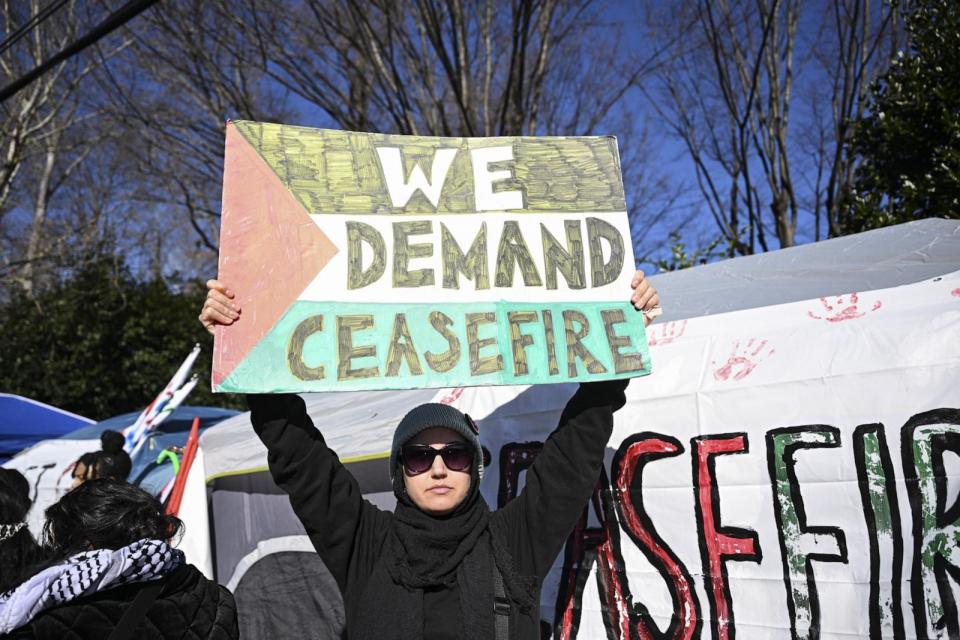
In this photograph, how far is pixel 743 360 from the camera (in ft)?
9.68

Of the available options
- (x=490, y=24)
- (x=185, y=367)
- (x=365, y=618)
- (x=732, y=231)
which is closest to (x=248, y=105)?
(x=490, y=24)

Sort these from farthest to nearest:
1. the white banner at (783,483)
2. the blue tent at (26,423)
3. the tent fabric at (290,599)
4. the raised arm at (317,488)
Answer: the blue tent at (26,423)
the tent fabric at (290,599)
the white banner at (783,483)
the raised arm at (317,488)

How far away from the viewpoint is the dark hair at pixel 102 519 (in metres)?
2.30

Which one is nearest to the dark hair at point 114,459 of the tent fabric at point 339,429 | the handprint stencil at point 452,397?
the tent fabric at point 339,429

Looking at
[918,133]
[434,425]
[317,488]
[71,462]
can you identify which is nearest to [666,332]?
[434,425]

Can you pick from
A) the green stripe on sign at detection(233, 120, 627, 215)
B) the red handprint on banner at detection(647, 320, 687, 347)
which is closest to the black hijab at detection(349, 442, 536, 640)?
the green stripe on sign at detection(233, 120, 627, 215)

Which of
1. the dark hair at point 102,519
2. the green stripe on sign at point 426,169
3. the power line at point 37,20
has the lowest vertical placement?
the dark hair at point 102,519

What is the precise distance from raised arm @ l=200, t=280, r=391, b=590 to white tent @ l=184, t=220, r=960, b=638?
1.22 m

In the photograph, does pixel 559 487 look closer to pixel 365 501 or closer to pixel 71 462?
pixel 365 501

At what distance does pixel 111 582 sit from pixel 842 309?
2.51 m

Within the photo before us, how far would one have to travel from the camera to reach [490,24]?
8.90m

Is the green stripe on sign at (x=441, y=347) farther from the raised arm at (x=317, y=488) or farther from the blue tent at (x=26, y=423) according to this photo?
the blue tent at (x=26, y=423)

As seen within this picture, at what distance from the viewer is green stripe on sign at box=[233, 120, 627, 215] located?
2.52 metres

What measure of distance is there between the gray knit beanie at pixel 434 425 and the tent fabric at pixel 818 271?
58.0 inches
